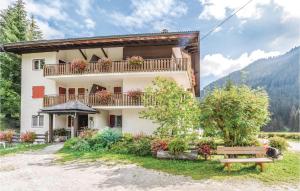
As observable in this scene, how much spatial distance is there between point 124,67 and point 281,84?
283 feet

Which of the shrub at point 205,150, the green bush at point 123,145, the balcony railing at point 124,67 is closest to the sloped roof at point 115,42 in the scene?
the balcony railing at point 124,67

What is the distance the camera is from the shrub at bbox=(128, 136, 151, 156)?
52.6ft

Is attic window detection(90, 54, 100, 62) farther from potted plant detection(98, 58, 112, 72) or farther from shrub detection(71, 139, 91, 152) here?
shrub detection(71, 139, 91, 152)

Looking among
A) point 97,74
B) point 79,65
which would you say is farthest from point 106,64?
point 79,65

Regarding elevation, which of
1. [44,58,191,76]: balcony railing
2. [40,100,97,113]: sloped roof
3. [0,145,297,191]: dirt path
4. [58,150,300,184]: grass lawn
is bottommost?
[0,145,297,191]: dirt path

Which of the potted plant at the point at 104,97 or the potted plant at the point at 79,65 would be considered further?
the potted plant at the point at 79,65

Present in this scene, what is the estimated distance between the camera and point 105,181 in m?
11.1

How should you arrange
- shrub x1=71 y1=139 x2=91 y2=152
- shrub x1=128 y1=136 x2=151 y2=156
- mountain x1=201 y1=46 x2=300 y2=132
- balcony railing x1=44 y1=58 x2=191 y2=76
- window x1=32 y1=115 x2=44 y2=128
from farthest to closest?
1. mountain x1=201 y1=46 x2=300 y2=132
2. window x1=32 y1=115 x2=44 y2=128
3. balcony railing x1=44 y1=58 x2=191 y2=76
4. shrub x1=71 y1=139 x2=91 y2=152
5. shrub x1=128 y1=136 x2=151 y2=156

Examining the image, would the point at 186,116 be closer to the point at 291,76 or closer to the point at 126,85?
the point at 126,85

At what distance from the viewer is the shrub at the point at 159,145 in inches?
598

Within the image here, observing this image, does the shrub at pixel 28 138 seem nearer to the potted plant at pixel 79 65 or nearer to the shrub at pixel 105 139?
the potted plant at pixel 79 65

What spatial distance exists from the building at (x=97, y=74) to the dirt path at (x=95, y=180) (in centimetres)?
922

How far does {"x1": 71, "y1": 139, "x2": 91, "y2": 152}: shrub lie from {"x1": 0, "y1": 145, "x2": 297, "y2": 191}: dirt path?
3.56m

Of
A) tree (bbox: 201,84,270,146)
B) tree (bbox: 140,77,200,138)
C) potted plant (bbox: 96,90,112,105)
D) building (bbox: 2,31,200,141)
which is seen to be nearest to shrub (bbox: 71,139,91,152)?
tree (bbox: 140,77,200,138)
